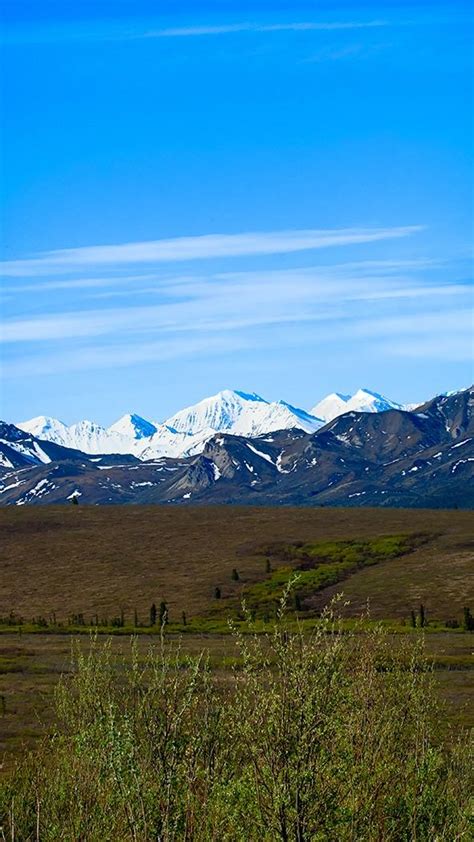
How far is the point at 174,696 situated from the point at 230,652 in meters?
62.2

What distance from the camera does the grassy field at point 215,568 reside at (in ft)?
316

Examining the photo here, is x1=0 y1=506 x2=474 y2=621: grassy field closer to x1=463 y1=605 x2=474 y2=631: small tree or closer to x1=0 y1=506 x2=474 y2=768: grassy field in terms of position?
x1=0 y1=506 x2=474 y2=768: grassy field

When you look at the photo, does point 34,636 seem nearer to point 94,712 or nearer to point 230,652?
point 230,652

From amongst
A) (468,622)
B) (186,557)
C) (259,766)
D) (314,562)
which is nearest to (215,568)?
(186,557)

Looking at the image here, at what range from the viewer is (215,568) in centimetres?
13950

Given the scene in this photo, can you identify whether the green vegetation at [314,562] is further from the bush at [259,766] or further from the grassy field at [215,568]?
the bush at [259,766]

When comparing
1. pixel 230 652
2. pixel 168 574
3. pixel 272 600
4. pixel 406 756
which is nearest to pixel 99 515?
pixel 168 574

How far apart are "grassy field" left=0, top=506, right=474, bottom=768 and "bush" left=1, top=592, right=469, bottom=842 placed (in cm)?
4028

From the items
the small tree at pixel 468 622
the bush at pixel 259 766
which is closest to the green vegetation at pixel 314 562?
the small tree at pixel 468 622

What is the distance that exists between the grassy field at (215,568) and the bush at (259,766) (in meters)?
40.3

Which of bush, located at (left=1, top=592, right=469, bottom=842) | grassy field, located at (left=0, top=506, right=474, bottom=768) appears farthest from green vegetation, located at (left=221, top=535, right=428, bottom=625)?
bush, located at (left=1, top=592, right=469, bottom=842)

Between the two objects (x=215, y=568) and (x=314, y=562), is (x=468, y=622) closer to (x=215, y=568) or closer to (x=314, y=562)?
(x=314, y=562)

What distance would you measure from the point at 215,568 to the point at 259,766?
116 m

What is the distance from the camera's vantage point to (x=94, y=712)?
3166 cm
